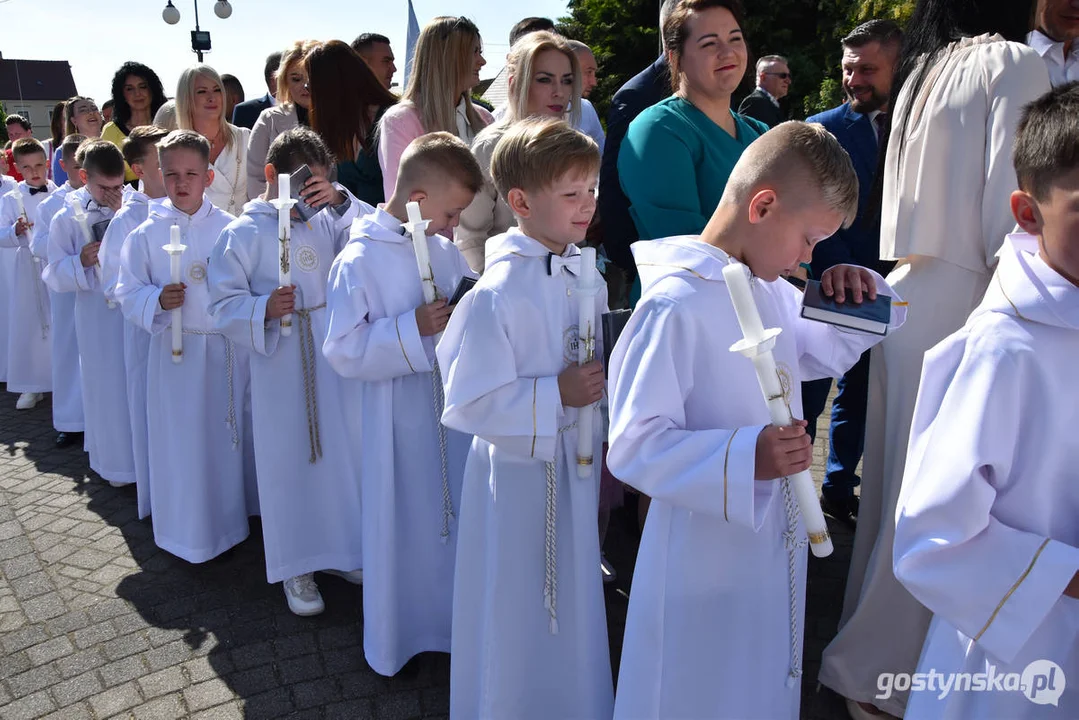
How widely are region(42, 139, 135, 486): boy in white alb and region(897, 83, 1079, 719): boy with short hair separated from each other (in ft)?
16.6

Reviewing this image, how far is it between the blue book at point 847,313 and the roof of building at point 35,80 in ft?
298

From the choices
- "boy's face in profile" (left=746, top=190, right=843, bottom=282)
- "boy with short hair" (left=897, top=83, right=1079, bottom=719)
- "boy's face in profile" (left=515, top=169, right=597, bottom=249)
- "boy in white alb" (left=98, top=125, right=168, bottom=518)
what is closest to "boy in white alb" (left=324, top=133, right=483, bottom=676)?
"boy's face in profile" (left=515, top=169, right=597, bottom=249)

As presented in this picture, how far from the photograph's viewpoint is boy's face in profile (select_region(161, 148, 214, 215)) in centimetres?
437

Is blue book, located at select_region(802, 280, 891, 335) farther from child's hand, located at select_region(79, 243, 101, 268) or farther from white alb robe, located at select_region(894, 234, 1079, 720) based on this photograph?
child's hand, located at select_region(79, 243, 101, 268)

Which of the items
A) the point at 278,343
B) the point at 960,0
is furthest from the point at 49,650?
the point at 960,0

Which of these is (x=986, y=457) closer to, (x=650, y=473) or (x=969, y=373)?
(x=969, y=373)

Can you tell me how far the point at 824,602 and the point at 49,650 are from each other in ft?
10.6

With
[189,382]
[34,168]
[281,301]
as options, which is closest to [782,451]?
[281,301]

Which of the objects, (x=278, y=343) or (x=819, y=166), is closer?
(x=819, y=166)

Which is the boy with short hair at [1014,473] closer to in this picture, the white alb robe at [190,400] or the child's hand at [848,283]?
the child's hand at [848,283]

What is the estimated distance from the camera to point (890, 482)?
9.60 ft

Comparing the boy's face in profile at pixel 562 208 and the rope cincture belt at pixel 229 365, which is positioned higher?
the boy's face in profile at pixel 562 208

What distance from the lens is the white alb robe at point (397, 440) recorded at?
3.17 metres

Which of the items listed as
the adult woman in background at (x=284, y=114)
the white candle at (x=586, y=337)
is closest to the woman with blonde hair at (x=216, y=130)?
the adult woman in background at (x=284, y=114)
